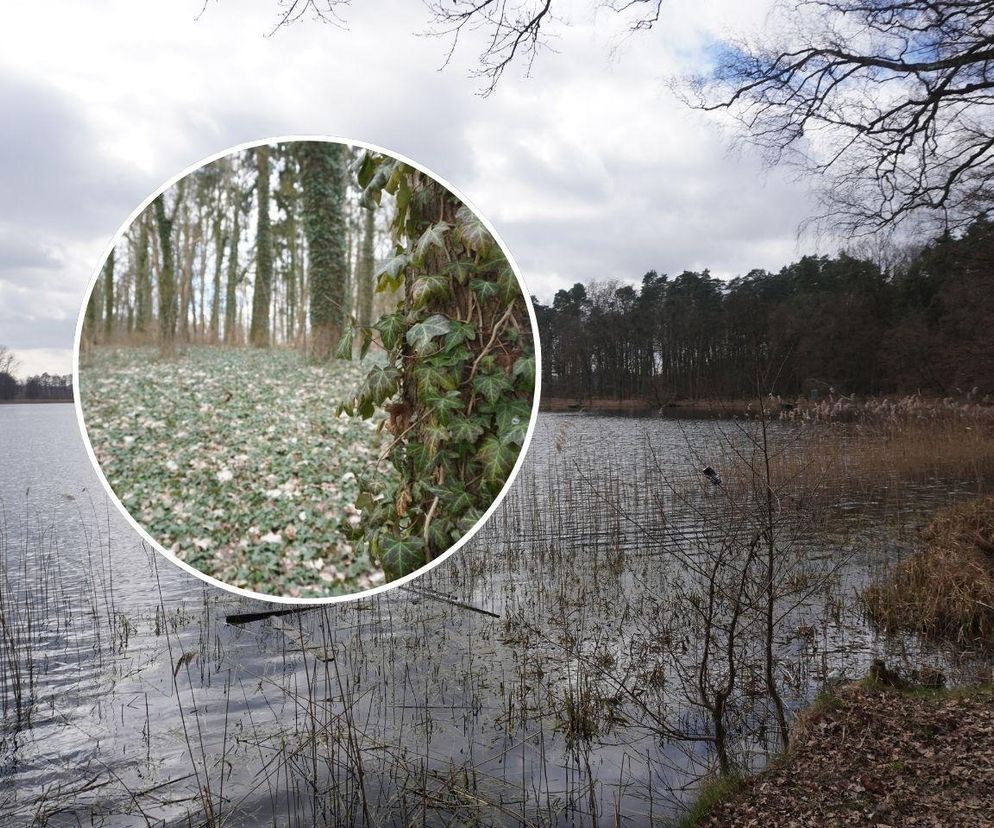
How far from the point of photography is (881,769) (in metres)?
3.86

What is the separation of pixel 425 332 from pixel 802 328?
38394mm

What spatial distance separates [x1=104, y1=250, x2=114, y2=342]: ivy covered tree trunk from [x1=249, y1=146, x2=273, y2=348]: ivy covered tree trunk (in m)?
0.33

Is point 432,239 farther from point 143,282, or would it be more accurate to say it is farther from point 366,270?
point 143,282

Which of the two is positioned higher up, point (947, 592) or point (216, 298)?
point (216, 298)

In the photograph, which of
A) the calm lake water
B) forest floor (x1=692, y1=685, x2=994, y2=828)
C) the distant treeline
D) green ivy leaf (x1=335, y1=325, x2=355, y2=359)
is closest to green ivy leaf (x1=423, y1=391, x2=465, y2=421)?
green ivy leaf (x1=335, y1=325, x2=355, y2=359)

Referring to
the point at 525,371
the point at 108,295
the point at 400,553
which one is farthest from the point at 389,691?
the point at 108,295

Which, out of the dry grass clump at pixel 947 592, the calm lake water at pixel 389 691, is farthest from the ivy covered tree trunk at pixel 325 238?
the dry grass clump at pixel 947 592

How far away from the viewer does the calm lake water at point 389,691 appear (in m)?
4.03

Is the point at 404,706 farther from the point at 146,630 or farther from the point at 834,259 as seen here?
the point at 834,259

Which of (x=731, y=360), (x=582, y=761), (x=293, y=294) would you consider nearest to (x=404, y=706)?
(x=582, y=761)

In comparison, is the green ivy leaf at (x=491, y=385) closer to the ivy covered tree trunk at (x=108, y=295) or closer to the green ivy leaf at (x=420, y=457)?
the green ivy leaf at (x=420, y=457)

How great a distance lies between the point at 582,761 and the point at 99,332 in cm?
379

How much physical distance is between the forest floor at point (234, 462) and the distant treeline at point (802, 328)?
16.2 m

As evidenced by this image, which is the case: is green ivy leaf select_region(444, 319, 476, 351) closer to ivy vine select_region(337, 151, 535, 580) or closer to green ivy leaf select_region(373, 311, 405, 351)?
ivy vine select_region(337, 151, 535, 580)
